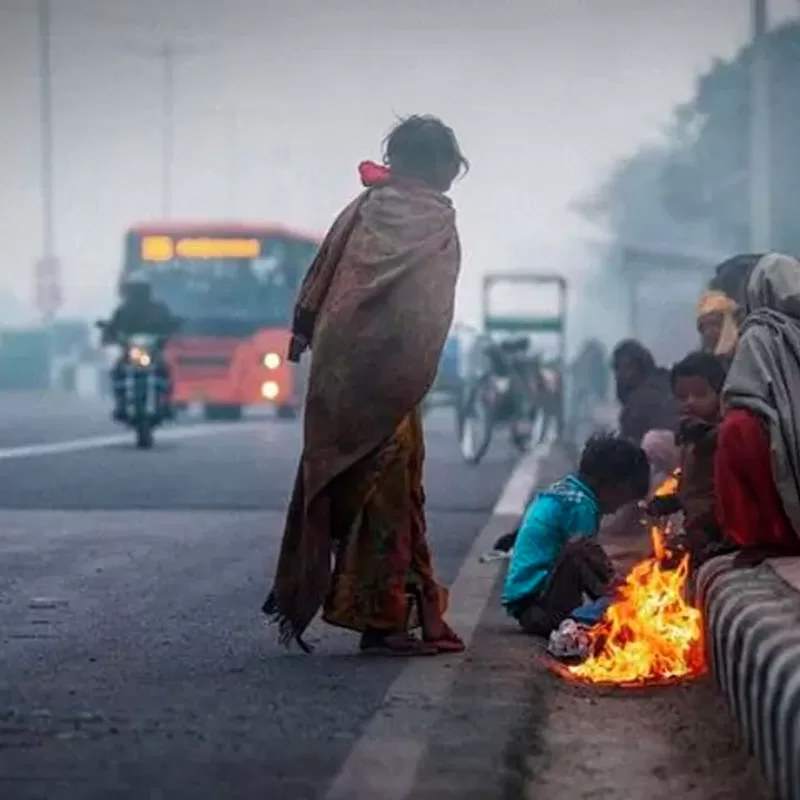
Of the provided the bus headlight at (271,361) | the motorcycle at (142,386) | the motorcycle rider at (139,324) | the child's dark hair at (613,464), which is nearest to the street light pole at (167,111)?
the bus headlight at (271,361)

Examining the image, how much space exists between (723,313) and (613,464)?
3.27 meters

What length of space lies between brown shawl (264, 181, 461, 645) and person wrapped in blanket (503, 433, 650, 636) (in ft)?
2.65

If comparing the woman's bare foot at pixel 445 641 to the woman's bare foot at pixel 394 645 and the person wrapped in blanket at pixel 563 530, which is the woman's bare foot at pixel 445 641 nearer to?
the woman's bare foot at pixel 394 645

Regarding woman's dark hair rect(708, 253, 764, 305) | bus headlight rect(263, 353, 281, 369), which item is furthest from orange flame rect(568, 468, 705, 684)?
bus headlight rect(263, 353, 281, 369)

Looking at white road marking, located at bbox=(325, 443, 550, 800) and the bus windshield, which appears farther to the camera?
the bus windshield

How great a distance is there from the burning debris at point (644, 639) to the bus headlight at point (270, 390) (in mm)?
30403

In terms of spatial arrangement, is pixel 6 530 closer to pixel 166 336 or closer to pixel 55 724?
pixel 55 724

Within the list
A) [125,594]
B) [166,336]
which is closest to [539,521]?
[125,594]

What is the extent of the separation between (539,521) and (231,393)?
3032 centimetres

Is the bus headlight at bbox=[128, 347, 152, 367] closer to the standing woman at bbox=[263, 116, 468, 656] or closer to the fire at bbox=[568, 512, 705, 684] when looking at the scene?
the standing woman at bbox=[263, 116, 468, 656]

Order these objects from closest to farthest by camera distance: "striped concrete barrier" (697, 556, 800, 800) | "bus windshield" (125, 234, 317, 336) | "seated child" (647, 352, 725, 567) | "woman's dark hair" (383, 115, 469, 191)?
"striped concrete barrier" (697, 556, 800, 800) → "woman's dark hair" (383, 115, 469, 191) → "seated child" (647, 352, 725, 567) → "bus windshield" (125, 234, 317, 336)

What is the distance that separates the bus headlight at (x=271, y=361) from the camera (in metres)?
39.0

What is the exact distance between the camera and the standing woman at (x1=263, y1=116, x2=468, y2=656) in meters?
8.01

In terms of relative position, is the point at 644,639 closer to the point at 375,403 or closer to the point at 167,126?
the point at 375,403
